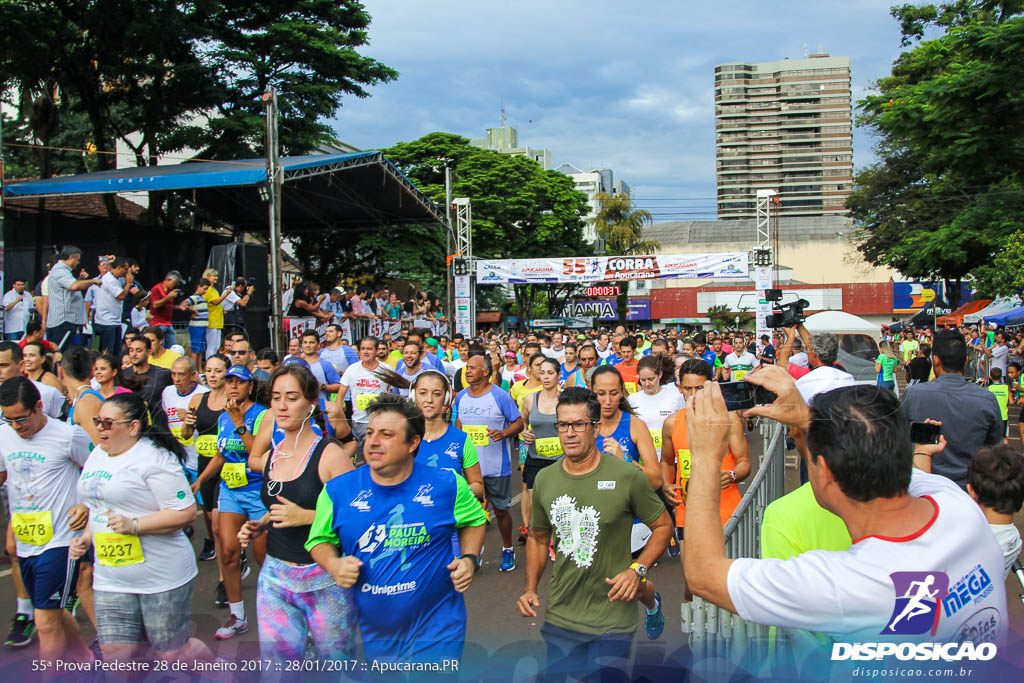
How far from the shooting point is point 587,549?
3434mm

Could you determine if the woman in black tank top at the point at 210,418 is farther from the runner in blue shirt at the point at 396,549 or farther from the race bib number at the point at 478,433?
the runner in blue shirt at the point at 396,549

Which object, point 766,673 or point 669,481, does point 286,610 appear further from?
point 669,481

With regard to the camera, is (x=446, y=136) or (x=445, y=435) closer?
(x=445, y=435)

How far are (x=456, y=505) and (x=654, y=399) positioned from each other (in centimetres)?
352

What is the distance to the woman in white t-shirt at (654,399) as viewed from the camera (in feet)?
20.9

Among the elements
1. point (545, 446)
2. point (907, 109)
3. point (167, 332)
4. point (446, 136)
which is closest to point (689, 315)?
point (446, 136)

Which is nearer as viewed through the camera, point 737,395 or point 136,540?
point 737,395

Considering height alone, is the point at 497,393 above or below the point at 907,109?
below

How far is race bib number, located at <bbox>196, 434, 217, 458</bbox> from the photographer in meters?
5.68

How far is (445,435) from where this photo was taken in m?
5.05

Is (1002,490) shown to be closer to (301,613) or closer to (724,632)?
(724,632)

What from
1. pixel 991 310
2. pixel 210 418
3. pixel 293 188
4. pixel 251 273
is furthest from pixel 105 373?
pixel 991 310

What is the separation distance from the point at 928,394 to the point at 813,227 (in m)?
79.9

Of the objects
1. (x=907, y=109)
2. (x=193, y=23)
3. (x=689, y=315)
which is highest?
(x=193, y=23)
